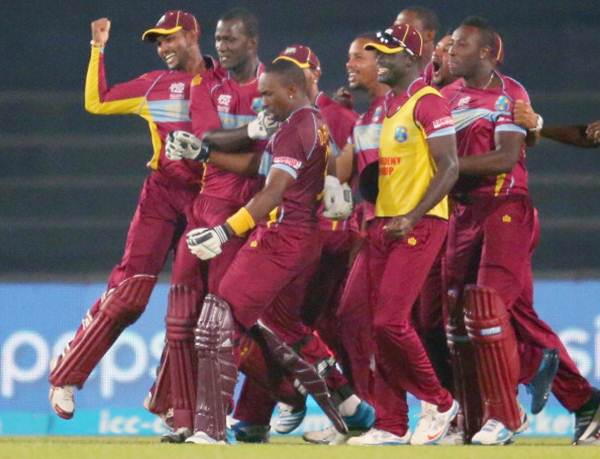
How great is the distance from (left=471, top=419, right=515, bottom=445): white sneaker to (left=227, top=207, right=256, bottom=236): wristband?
1.44m

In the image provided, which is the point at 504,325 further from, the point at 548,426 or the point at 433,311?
the point at 548,426

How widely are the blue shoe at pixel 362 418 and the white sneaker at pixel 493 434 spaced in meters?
0.78

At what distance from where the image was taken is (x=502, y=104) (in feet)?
26.2

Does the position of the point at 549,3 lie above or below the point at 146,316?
above

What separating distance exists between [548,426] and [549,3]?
410cm

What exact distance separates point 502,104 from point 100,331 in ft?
7.50

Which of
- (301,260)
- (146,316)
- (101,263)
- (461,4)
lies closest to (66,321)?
(146,316)

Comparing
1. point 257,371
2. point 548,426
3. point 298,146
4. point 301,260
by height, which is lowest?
point 548,426

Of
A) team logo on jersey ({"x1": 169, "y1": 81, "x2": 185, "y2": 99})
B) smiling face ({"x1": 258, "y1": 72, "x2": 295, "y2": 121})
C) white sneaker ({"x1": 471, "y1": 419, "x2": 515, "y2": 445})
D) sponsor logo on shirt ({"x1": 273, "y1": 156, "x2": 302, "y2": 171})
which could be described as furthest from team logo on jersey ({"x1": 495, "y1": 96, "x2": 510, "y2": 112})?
team logo on jersey ({"x1": 169, "y1": 81, "x2": 185, "y2": 99})

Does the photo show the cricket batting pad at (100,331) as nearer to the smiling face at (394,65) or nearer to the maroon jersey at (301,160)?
the maroon jersey at (301,160)

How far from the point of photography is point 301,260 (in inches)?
305

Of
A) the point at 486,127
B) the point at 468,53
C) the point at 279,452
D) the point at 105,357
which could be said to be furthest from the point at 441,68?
the point at 105,357

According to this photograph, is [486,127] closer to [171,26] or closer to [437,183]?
[437,183]

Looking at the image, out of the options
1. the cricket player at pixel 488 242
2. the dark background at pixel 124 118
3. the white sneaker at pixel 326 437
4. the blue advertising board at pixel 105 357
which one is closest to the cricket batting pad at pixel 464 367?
the cricket player at pixel 488 242
